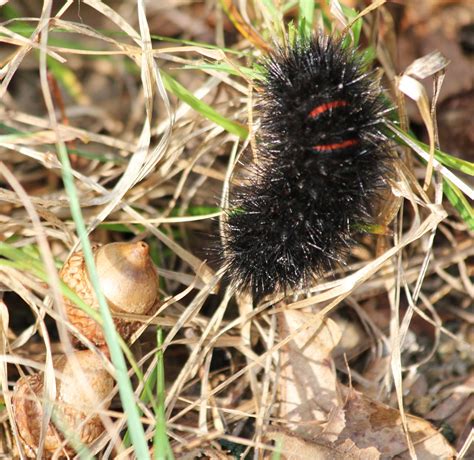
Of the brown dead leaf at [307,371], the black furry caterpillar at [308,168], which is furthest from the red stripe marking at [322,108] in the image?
the brown dead leaf at [307,371]

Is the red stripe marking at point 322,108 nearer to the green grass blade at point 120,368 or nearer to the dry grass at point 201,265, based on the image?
the dry grass at point 201,265

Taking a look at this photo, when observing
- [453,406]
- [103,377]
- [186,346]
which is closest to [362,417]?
[453,406]

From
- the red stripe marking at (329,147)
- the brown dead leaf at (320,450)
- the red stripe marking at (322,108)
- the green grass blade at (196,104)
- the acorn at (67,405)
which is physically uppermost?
the green grass blade at (196,104)

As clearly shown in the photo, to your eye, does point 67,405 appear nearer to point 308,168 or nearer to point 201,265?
point 201,265

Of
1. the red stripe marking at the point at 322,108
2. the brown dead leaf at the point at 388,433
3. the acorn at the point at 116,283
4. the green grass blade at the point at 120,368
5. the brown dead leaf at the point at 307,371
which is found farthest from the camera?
the brown dead leaf at the point at 307,371

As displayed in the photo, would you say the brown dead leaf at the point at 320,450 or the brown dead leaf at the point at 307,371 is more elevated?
the brown dead leaf at the point at 307,371

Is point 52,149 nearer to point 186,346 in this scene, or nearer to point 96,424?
point 186,346

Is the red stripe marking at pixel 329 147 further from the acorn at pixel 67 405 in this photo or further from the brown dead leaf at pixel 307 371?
the acorn at pixel 67 405

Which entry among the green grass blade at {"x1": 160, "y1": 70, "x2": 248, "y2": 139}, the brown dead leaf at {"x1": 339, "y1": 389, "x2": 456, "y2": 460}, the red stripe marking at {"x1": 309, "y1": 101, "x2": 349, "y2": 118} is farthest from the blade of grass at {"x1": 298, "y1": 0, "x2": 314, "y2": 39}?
the brown dead leaf at {"x1": 339, "y1": 389, "x2": 456, "y2": 460}

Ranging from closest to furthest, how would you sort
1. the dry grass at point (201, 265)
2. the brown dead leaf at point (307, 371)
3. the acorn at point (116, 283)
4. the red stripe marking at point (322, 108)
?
the red stripe marking at point (322, 108)
the acorn at point (116, 283)
the dry grass at point (201, 265)
the brown dead leaf at point (307, 371)

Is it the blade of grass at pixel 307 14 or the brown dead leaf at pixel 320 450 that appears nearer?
the brown dead leaf at pixel 320 450
